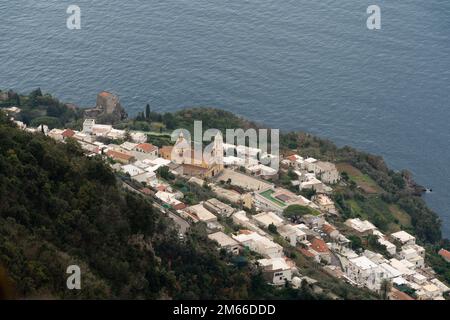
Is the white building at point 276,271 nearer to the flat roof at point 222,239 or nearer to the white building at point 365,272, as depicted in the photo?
the flat roof at point 222,239

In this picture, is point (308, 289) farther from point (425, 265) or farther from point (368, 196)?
point (368, 196)

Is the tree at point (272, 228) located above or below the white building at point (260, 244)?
below

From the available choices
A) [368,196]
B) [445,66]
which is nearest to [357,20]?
[445,66]

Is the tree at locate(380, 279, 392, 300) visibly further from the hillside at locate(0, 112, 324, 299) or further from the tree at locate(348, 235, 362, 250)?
the hillside at locate(0, 112, 324, 299)

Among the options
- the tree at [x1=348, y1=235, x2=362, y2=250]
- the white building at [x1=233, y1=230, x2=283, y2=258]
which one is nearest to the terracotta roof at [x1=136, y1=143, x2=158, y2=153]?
the tree at [x1=348, y1=235, x2=362, y2=250]

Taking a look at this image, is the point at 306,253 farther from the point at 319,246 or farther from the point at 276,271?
the point at 276,271

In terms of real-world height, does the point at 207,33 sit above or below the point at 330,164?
above

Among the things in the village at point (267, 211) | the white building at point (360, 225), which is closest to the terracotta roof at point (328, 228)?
the village at point (267, 211)
